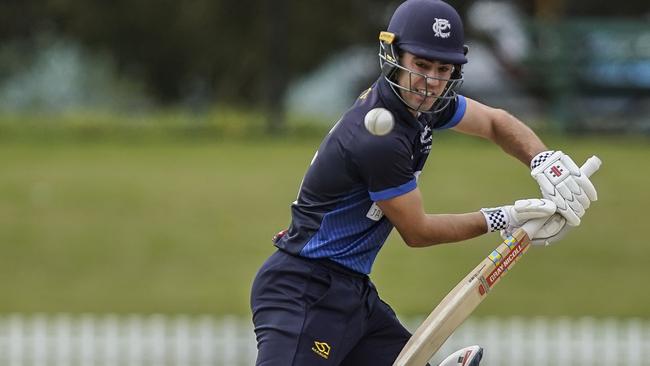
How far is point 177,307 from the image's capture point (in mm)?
11961

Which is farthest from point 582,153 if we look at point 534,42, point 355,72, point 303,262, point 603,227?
point 303,262

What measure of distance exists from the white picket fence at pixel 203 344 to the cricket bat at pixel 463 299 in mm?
4555

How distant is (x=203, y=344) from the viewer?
9.69 metres

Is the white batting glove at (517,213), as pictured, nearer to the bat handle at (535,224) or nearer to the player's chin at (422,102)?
the bat handle at (535,224)

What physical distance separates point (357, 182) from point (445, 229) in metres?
0.32

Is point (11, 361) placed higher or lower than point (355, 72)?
higher

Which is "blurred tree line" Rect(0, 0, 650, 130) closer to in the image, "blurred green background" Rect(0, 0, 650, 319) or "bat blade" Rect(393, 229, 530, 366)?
"blurred green background" Rect(0, 0, 650, 319)

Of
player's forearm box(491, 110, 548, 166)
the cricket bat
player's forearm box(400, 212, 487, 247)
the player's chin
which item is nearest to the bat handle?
the cricket bat

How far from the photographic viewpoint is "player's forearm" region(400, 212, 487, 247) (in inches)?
191

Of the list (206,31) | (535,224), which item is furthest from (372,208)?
(206,31)

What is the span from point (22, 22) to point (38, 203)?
9.00 m

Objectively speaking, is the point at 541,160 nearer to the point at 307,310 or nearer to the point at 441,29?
the point at 441,29

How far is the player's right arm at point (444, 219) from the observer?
481 centimetres

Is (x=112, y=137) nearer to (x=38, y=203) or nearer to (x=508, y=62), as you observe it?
(x=38, y=203)
